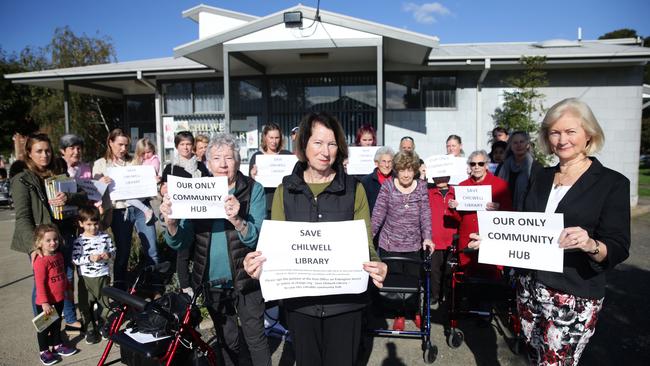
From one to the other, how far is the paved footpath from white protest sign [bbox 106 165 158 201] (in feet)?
5.74

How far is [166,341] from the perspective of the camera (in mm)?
2637

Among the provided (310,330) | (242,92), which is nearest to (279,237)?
(310,330)

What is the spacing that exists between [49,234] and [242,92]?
8752mm

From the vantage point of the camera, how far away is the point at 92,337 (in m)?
4.27

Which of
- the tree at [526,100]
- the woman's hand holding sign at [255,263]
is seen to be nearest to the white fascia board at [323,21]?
the tree at [526,100]

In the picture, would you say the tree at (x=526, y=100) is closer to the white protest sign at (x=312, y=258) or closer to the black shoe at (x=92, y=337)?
the white protest sign at (x=312, y=258)

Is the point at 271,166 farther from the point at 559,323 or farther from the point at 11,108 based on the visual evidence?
the point at 11,108

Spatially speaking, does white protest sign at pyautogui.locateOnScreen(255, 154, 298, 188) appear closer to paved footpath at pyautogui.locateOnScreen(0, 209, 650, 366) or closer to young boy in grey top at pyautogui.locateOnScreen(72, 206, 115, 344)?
young boy in grey top at pyautogui.locateOnScreen(72, 206, 115, 344)

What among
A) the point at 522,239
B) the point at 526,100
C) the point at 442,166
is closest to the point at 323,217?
the point at 522,239

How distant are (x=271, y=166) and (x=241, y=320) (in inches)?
103

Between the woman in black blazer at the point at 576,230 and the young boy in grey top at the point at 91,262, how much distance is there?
4.37m

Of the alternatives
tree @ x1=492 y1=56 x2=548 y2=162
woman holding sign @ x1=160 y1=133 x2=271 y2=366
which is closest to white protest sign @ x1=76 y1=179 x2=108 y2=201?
woman holding sign @ x1=160 y1=133 x2=271 y2=366

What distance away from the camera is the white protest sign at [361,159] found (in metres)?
5.77

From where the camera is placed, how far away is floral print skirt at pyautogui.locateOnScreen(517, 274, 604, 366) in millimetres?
2211
